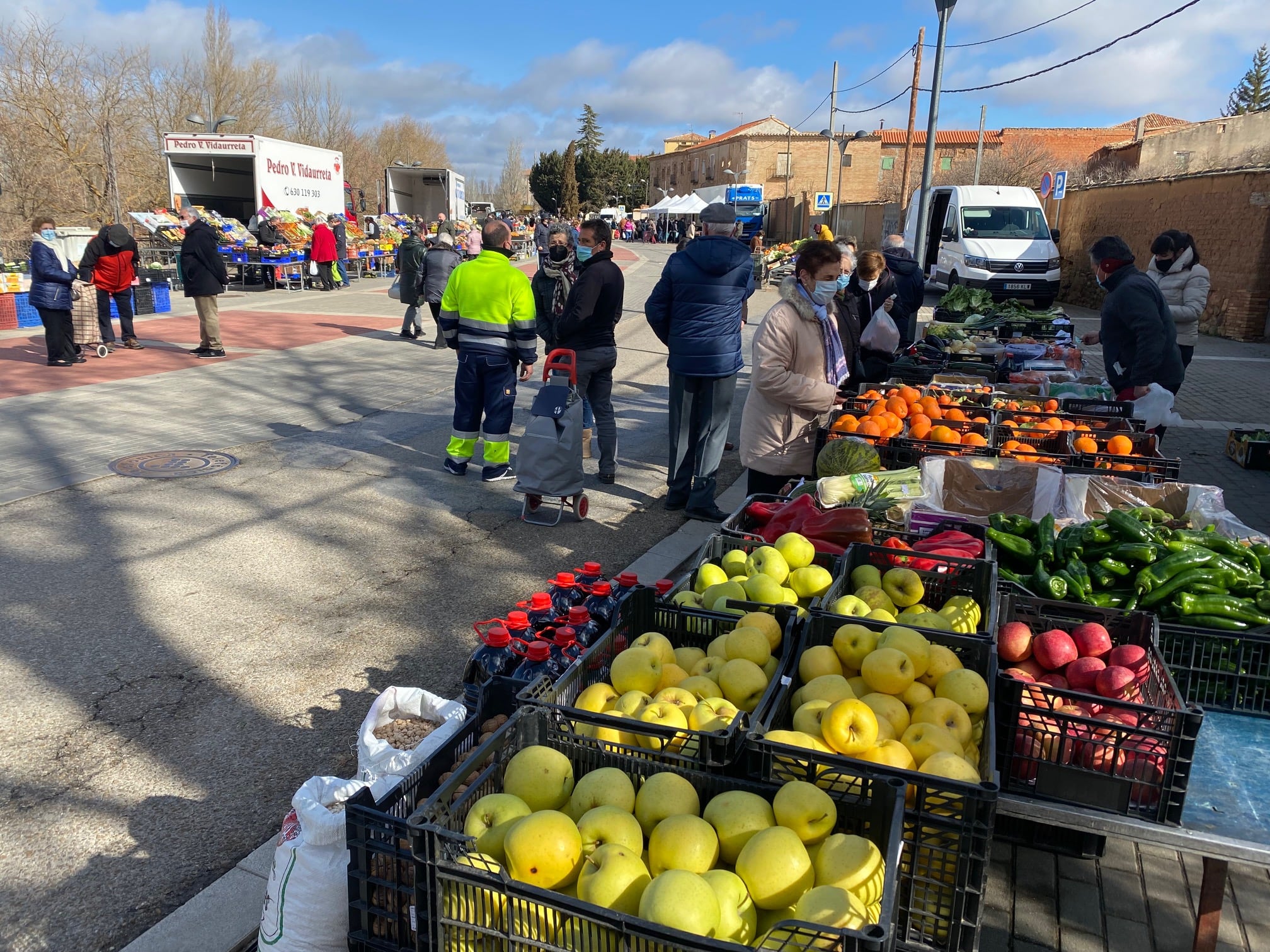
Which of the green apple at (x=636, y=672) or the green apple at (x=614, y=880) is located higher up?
the green apple at (x=636, y=672)

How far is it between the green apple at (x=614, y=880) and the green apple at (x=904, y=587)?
1865 mm

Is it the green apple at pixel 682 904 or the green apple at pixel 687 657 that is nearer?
the green apple at pixel 682 904

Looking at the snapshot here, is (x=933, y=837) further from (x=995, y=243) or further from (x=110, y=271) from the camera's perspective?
(x=995, y=243)

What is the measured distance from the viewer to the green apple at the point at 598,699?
262cm

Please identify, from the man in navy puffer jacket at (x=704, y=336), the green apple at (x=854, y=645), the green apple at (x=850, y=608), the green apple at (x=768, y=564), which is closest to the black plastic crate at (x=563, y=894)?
the green apple at (x=854, y=645)

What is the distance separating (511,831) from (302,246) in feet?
79.8

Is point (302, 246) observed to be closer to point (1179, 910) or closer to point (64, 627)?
point (64, 627)

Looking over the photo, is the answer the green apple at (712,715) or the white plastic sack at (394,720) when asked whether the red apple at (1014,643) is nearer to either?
the green apple at (712,715)

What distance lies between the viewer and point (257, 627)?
4969mm

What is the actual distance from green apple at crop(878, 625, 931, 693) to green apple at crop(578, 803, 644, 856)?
1.10m

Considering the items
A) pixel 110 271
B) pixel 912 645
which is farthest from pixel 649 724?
pixel 110 271

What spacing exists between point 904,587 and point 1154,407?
3824mm

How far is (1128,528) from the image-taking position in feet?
12.7

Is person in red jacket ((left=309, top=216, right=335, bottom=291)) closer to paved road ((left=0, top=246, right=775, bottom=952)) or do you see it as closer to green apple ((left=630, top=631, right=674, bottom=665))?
paved road ((left=0, top=246, right=775, bottom=952))
